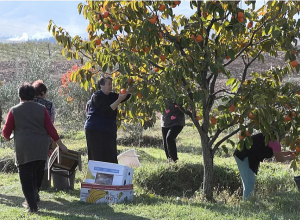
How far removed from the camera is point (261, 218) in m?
A: 5.61

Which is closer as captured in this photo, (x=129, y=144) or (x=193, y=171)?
(x=193, y=171)

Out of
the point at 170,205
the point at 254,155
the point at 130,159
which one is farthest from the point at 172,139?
the point at 170,205

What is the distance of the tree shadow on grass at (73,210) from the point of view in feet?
Result: 19.8

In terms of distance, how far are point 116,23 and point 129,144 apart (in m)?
8.50

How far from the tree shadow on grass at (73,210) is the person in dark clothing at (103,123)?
86 centimetres

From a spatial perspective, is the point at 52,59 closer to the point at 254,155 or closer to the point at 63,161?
the point at 63,161

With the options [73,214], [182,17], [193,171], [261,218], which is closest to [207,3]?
[182,17]

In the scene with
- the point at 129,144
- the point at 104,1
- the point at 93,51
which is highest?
the point at 104,1

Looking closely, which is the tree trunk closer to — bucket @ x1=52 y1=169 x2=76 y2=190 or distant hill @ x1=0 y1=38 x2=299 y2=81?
bucket @ x1=52 y1=169 x2=76 y2=190

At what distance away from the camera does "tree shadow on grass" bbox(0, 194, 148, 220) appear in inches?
238

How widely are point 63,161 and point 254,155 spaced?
266 centimetres

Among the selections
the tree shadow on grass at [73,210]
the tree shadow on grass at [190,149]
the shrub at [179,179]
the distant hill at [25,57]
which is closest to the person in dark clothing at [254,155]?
the shrub at [179,179]

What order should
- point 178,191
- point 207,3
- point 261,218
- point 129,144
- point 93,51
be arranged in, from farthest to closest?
point 129,144 < point 178,191 < point 93,51 < point 207,3 < point 261,218

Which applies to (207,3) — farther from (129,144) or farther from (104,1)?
(129,144)
